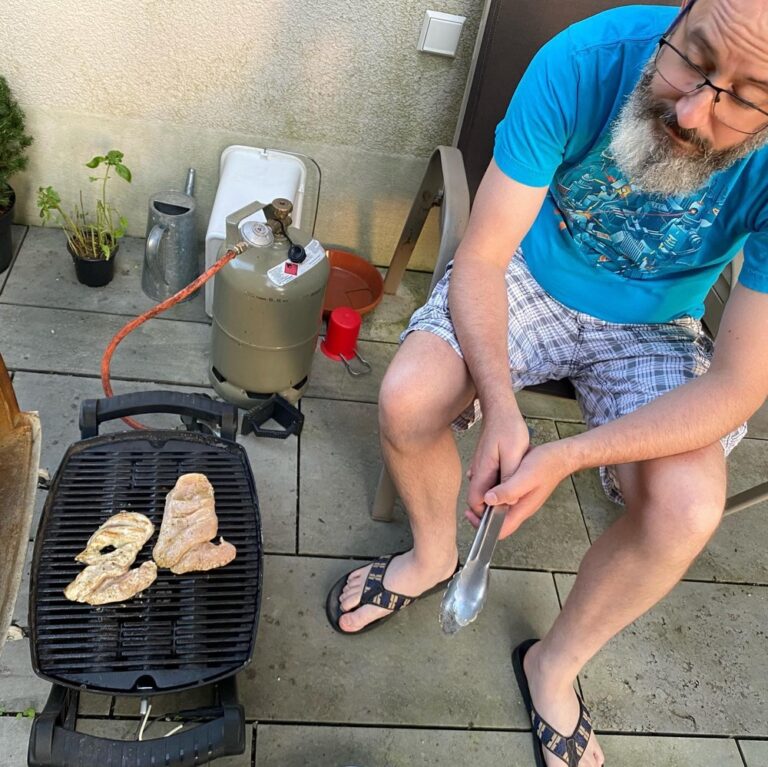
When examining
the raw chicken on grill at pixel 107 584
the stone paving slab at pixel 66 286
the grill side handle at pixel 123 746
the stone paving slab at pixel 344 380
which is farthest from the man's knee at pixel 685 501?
the stone paving slab at pixel 66 286

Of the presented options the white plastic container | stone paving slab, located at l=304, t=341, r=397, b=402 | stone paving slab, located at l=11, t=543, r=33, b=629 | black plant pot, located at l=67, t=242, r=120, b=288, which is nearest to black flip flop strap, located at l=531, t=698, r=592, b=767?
stone paving slab, located at l=304, t=341, r=397, b=402

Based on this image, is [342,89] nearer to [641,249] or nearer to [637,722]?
[641,249]

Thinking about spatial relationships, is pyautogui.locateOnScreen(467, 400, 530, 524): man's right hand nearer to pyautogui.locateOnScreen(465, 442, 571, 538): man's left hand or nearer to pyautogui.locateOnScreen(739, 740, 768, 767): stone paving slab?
pyautogui.locateOnScreen(465, 442, 571, 538): man's left hand

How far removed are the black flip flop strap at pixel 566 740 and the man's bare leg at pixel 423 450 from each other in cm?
39

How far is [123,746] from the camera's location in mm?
1121

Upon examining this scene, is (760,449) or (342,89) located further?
(760,449)

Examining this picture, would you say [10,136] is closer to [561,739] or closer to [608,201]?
[608,201]

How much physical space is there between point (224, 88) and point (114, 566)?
149 cm

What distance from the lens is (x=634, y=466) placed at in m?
1.39

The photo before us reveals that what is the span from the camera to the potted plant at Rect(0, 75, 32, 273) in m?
2.01

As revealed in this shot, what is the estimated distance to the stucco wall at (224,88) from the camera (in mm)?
1988

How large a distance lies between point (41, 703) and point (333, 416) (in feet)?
3.35

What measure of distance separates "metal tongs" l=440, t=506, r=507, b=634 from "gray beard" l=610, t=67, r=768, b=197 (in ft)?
2.21

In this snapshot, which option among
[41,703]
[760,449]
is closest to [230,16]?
[41,703]
